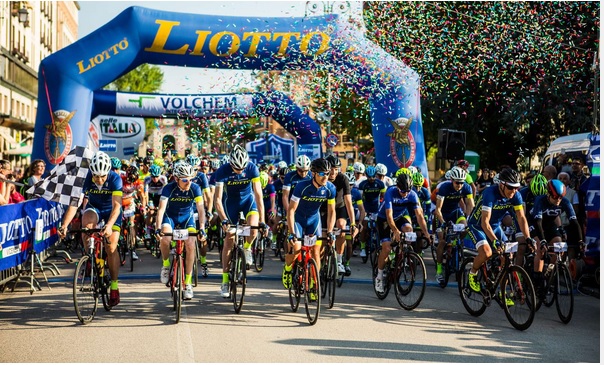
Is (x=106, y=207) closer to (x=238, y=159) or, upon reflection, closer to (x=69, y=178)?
(x=238, y=159)

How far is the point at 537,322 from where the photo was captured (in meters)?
9.07

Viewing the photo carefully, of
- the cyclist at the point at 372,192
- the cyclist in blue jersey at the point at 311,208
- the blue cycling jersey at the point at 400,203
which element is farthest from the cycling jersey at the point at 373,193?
the cyclist in blue jersey at the point at 311,208

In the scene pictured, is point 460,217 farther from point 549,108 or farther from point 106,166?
point 549,108

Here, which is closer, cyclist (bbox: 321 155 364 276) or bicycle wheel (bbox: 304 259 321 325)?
bicycle wheel (bbox: 304 259 321 325)

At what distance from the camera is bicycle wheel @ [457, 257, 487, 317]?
936 cm

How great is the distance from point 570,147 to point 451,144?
3.80m

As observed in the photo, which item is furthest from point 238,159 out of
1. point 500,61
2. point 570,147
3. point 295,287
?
point 500,61

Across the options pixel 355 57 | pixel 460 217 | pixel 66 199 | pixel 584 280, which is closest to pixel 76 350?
pixel 66 199

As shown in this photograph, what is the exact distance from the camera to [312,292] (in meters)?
8.87

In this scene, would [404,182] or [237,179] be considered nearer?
[404,182]

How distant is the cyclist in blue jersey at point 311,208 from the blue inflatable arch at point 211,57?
887 cm

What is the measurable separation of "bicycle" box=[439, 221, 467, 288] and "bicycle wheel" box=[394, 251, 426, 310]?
1.77 meters

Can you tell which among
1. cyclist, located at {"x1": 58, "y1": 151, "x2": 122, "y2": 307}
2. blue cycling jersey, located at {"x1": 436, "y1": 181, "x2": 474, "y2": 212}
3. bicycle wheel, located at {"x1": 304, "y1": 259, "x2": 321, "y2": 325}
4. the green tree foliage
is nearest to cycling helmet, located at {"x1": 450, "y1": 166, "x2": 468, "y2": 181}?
blue cycling jersey, located at {"x1": 436, "y1": 181, "x2": 474, "y2": 212}

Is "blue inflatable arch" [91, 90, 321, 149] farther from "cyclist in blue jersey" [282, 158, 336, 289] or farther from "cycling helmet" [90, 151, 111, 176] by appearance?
"cycling helmet" [90, 151, 111, 176]
